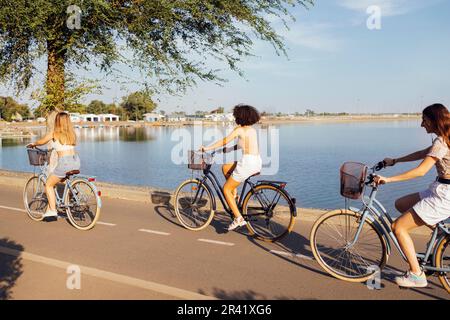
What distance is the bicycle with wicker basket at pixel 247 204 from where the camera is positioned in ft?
19.0

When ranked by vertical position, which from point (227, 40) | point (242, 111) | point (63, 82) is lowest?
point (242, 111)

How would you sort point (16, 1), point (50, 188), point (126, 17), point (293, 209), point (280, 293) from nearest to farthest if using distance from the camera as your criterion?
point (280, 293), point (293, 209), point (50, 188), point (16, 1), point (126, 17)

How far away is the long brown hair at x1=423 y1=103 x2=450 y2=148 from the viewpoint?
387 cm

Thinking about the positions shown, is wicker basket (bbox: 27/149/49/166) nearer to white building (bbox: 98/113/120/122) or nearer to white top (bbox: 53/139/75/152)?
white top (bbox: 53/139/75/152)

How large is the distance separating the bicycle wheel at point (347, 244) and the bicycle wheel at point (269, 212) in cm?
80

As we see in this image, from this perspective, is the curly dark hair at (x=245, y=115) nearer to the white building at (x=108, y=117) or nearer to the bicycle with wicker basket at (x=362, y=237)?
the bicycle with wicker basket at (x=362, y=237)

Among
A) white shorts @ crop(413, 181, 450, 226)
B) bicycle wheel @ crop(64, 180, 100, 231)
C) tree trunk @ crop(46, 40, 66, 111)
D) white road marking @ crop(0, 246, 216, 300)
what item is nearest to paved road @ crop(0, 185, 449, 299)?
white road marking @ crop(0, 246, 216, 300)

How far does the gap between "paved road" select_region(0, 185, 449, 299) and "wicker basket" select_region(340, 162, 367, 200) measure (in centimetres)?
93

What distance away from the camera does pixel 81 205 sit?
681cm

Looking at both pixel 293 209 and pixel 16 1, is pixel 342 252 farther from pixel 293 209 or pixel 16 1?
pixel 16 1

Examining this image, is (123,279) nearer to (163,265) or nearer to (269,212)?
(163,265)

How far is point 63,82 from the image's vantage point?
11.0 metres

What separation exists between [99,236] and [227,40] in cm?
662

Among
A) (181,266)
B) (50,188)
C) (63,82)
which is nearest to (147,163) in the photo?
(63,82)
